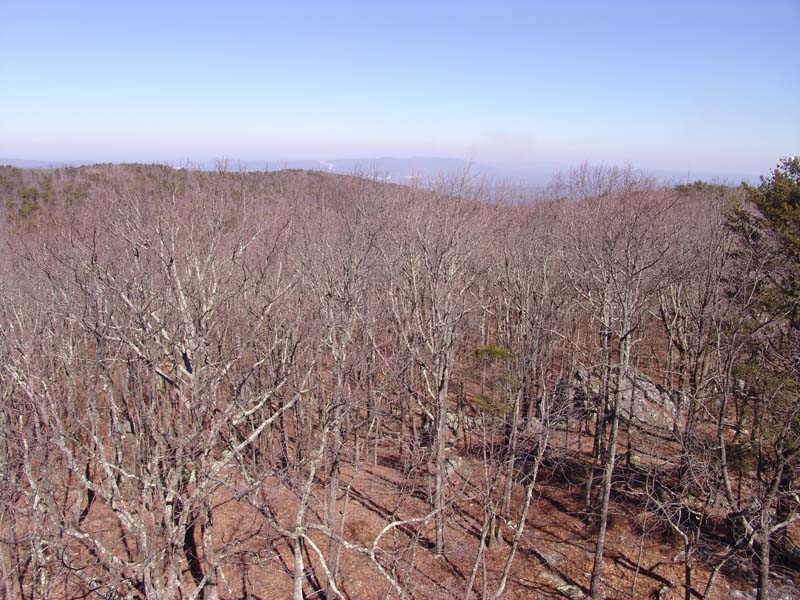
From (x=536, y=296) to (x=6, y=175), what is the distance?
1775 inches

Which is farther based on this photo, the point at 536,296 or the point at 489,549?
the point at 536,296

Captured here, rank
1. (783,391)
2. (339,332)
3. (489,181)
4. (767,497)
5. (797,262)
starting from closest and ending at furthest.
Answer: (767,497) < (783,391) < (797,262) < (339,332) < (489,181)

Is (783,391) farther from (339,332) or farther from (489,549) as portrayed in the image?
(339,332)

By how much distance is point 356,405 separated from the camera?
41.9ft

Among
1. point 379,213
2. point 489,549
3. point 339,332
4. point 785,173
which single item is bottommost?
point 489,549

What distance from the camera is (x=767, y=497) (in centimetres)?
821

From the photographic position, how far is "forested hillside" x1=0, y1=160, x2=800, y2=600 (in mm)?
8578

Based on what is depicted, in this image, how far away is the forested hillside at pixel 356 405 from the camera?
338 inches

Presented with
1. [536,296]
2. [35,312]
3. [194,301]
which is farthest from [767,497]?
[35,312]

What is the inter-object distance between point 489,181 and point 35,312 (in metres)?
15.6

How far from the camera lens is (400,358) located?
14.7m

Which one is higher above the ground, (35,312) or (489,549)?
(35,312)

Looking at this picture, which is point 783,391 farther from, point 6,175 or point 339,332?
point 6,175

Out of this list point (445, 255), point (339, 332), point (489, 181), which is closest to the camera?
point (445, 255)
